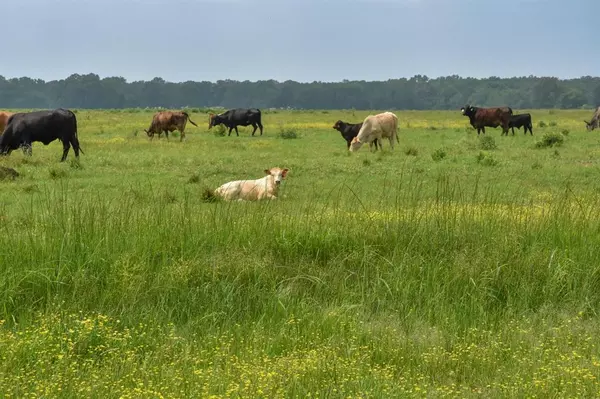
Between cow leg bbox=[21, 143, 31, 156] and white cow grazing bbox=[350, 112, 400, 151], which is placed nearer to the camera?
cow leg bbox=[21, 143, 31, 156]

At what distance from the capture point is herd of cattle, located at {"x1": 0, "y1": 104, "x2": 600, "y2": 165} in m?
19.8

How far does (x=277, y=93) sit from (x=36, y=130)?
526 ft

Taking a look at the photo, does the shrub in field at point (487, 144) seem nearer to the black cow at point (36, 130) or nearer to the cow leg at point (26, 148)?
the black cow at point (36, 130)

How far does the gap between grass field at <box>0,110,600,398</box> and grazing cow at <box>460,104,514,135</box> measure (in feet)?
94.6

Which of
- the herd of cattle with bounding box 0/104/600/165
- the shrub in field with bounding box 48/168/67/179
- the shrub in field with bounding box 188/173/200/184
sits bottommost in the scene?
the shrub in field with bounding box 188/173/200/184

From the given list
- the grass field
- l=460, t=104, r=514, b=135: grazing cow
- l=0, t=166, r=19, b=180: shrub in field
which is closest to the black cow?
l=0, t=166, r=19, b=180: shrub in field

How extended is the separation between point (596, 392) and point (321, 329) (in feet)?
6.35

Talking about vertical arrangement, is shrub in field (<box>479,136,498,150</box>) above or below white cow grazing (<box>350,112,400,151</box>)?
below

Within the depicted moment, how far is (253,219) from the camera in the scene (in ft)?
21.8

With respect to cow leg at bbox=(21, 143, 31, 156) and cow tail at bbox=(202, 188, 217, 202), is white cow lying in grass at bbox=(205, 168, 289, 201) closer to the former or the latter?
cow tail at bbox=(202, 188, 217, 202)

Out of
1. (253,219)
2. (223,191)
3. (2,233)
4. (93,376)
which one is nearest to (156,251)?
(253,219)

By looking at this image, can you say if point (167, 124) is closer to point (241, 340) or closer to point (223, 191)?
point (223, 191)

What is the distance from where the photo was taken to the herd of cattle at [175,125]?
64.9ft

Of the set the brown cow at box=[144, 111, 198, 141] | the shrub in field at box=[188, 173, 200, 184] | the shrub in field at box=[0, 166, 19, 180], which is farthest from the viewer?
the brown cow at box=[144, 111, 198, 141]
